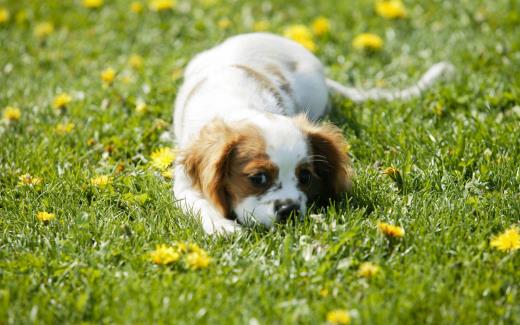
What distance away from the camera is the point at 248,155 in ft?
12.0

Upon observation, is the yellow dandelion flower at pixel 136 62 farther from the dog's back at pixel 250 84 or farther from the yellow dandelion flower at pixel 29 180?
the yellow dandelion flower at pixel 29 180

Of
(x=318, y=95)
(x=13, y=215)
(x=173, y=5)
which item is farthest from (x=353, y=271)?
(x=173, y=5)

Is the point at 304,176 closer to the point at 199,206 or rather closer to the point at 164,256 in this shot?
the point at 199,206

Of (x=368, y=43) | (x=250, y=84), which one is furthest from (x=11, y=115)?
(x=368, y=43)

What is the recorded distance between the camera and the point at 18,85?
6.18 m

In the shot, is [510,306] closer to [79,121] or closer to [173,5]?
[79,121]

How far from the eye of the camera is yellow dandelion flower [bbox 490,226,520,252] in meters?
3.20

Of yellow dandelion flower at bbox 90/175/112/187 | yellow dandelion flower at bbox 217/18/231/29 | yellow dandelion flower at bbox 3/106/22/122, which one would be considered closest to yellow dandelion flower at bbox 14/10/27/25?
yellow dandelion flower at bbox 217/18/231/29

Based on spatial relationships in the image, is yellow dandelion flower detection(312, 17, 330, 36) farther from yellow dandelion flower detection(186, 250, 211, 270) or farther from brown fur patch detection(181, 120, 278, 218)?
yellow dandelion flower detection(186, 250, 211, 270)

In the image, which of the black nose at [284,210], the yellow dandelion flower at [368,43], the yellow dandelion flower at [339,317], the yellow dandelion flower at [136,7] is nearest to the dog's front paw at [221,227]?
the black nose at [284,210]

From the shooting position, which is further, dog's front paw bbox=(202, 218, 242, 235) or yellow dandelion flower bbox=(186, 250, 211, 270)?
dog's front paw bbox=(202, 218, 242, 235)

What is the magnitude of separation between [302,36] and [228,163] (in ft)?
10.2

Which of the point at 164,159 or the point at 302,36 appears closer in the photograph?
the point at 164,159

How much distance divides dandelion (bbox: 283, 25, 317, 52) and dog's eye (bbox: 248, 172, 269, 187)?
3054mm
